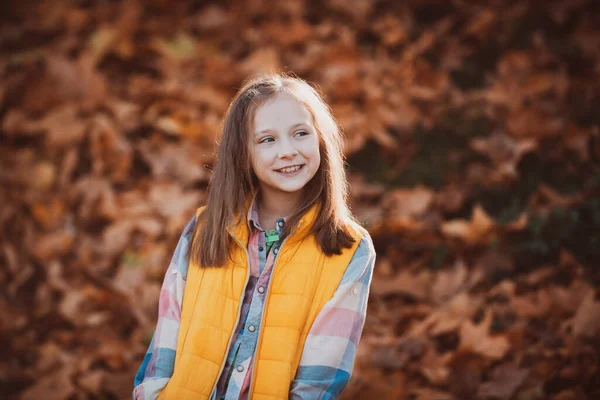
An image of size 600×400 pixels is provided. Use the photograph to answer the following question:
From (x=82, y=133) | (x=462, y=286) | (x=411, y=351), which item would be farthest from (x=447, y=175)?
(x=82, y=133)

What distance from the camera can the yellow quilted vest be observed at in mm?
1852

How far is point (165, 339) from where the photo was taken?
1.98 meters

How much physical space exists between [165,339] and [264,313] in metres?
0.34

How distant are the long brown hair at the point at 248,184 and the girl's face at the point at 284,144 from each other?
40 millimetres

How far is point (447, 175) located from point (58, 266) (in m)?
2.37

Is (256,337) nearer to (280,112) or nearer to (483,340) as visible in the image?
(280,112)

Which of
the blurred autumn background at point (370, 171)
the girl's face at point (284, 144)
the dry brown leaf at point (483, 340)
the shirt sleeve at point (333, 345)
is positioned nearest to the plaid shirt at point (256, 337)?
the shirt sleeve at point (333, 345)

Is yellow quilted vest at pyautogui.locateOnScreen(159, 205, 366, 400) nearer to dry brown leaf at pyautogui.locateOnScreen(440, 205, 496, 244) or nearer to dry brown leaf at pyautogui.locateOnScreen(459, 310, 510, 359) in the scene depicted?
dry brown leaf at pyautogui.locateOnScreen(459, 310, 510, 359)

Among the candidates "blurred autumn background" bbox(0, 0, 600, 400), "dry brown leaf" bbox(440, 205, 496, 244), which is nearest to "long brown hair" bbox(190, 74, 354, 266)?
"blurred autumn background" bbox(0, 0, 600, 400)

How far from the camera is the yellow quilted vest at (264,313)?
1.85m

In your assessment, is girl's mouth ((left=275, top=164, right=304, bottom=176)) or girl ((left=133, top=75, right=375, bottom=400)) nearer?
girl ((left=133, top=75, right=375, bottom=400))

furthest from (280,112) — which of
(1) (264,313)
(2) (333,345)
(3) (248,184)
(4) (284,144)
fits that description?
(2) (333,345)

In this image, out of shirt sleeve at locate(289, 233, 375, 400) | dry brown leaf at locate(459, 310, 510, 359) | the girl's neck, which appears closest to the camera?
→ shirt sleeve at locate(289, 233, 375, 400)

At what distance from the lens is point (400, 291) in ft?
10.9
